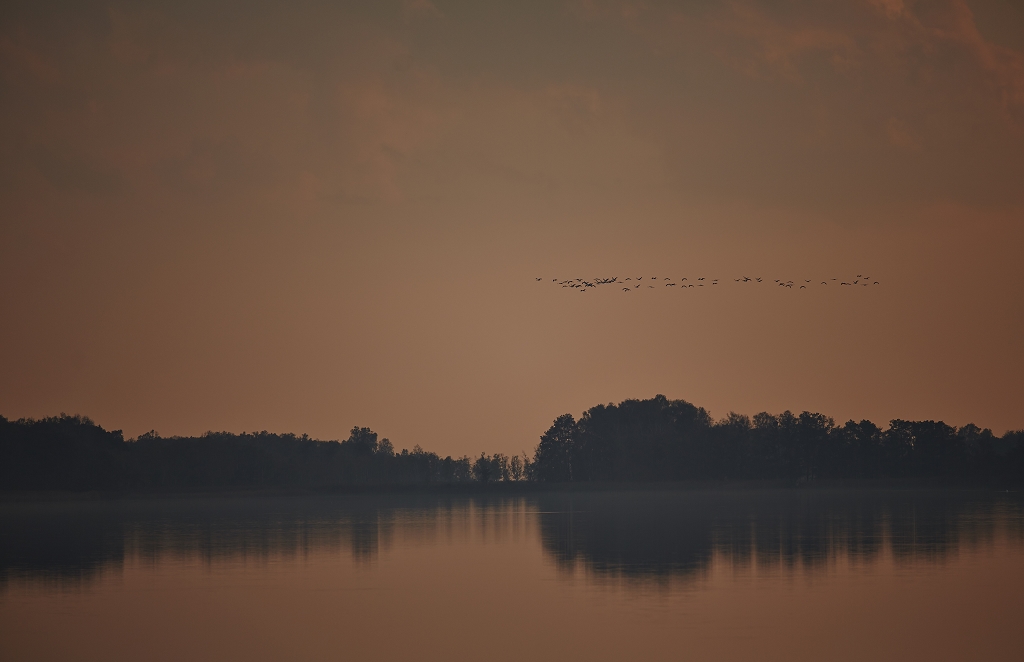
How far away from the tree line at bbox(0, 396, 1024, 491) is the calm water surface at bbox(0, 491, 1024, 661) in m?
83.7

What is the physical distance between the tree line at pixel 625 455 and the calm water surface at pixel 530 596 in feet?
275

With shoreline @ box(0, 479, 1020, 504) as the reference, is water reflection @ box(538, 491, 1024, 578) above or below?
above

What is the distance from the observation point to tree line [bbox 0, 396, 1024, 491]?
13500 centimetres

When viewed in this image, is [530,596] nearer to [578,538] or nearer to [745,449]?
[578,538]

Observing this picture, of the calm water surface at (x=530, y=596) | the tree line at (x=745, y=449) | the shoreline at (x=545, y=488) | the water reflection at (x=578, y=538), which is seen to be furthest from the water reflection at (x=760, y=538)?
the tree line at (x=745, y=449)

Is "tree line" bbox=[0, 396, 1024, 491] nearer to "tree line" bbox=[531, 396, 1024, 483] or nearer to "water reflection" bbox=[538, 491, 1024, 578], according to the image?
"tree line" bbox=[531, 396, 1024, 483]

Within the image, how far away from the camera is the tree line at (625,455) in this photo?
135m

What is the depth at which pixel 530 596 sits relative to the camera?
103 ft

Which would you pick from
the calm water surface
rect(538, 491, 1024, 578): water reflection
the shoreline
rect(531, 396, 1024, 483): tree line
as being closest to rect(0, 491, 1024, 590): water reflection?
rect(538, 491, 1024, 578): water reflection

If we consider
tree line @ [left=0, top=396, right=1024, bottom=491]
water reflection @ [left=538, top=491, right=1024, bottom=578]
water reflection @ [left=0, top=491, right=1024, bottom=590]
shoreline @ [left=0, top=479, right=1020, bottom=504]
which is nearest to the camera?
water reflection @ [left=538, top=491, right=1024, bottom=578]

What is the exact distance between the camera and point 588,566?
38.3 meters

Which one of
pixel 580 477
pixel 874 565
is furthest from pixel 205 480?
pixel 874 565

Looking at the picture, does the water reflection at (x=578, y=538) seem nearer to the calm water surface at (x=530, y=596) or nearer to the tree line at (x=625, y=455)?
the calm water surface at (x=530, y=596)

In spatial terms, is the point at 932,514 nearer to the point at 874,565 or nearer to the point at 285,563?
the point at 874,565
